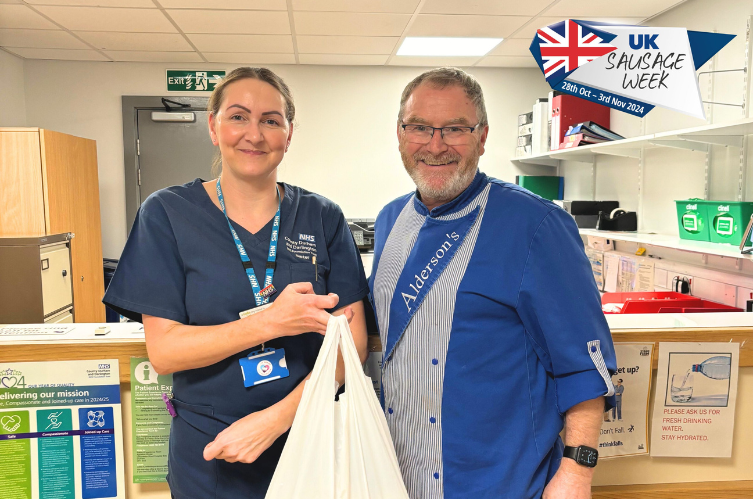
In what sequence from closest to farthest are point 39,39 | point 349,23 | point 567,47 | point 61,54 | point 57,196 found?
point 567,47 < point 349,23 < point 57,196 < point 39,39 < point 61,54

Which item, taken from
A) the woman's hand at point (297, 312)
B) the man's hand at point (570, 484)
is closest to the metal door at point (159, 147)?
the woman's hand at point (297, 312)

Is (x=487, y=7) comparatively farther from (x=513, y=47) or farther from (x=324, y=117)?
(x=324, y=117)

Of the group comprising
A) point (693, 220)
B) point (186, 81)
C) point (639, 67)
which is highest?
point (186, 81)

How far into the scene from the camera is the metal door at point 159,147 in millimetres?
4781

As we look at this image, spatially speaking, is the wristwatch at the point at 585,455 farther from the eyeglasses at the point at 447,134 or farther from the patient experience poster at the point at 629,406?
the eyeglasses at the point at 447,134

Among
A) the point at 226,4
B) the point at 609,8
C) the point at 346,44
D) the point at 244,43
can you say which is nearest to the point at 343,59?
the point at 346,44

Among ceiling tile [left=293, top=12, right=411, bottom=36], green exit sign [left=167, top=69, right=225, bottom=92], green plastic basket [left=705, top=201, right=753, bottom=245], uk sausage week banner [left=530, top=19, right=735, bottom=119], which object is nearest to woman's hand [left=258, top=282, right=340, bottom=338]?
uk sausage week banner [left=530, top=19, right=735, bottom=119]

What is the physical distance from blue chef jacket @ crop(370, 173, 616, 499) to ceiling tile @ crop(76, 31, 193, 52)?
361cm

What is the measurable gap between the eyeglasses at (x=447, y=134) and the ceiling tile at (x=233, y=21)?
8.40 ft

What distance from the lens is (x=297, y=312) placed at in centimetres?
90

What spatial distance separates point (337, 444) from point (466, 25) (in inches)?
133

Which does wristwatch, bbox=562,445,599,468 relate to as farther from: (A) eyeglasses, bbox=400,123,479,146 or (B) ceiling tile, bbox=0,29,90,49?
(B) ceiling tile, bbox=0,29,90,49

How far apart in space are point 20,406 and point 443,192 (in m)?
1.14

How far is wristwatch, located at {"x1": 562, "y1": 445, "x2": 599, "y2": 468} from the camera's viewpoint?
979mm
